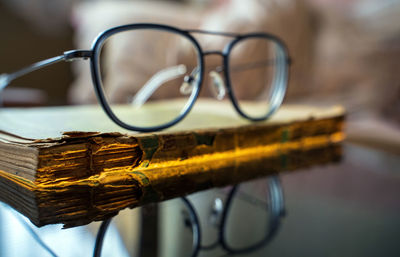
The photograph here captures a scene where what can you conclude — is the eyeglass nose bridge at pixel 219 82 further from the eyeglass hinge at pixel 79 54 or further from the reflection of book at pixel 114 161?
the eyeglass hinge at pixel 79 54

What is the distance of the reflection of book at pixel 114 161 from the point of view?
22 centimetres

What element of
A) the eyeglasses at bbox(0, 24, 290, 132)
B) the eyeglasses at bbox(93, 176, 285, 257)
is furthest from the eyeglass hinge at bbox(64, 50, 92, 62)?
the eyeglasses at bbox(93, 176, 285, 257)

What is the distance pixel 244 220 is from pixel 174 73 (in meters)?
0.39

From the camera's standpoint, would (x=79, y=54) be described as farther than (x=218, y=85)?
No

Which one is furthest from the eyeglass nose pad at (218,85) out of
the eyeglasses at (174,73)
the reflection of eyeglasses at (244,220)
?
the reflection of eyeglasses at (244,220)

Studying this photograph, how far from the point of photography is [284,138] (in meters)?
0.38

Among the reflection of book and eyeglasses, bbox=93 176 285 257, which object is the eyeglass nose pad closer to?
the reflection of book

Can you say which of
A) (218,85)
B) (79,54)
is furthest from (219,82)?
(79,54)

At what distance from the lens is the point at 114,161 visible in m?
0.25

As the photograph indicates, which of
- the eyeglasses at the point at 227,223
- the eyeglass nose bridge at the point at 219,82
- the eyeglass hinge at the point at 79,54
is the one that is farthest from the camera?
the eyeglass nose bridge at the point at 219,82

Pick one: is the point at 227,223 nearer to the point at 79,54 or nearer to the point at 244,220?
the point at 244,220

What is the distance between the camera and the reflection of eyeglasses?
0.18 metres

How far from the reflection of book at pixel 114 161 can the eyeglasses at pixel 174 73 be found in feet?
0.11

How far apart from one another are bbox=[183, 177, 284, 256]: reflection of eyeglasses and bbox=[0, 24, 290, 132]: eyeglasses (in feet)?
0.32
